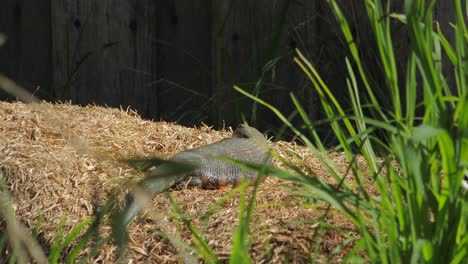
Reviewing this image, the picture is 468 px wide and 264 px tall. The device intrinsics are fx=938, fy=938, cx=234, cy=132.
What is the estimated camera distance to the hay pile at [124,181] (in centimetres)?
299

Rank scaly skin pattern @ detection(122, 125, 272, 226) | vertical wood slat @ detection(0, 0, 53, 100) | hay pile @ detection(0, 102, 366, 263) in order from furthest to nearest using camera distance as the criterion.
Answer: vertical wood slat @ detection(0, 0, 53, 100) → scaly skin pattern @ detection(122, 125, 272, 226) → hay pile @ detection(0, 102, 366, 263)

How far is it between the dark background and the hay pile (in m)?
0.90

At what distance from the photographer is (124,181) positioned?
2.59 m

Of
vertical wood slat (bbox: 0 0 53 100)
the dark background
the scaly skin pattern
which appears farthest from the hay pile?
vertical wood slat (bbox: 0 0 53 100)

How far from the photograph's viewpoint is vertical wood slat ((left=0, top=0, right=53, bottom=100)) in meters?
6.43

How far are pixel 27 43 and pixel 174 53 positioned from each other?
3.48 ft

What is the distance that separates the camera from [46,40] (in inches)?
254

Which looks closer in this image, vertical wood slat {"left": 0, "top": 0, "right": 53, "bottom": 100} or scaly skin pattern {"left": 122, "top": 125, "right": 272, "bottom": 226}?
scaly skin pattern {"left": 122, "top": 125, "right": 272, "bottom": 226}

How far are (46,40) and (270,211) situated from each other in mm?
3539

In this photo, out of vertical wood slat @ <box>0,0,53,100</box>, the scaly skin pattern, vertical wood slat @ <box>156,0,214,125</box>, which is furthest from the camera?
vertical wood slat @ <box>0,0,53,100</box>

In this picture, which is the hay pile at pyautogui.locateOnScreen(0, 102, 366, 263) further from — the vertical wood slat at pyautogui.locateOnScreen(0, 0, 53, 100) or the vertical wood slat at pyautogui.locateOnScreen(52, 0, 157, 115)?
the vertical wood slat at pyautogui.locateOnScreen(0, 0, 53, 100)

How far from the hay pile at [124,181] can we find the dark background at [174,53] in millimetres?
899

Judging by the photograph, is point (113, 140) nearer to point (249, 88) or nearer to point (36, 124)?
point (36, 124)

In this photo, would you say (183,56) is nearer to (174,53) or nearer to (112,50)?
(174,53)
